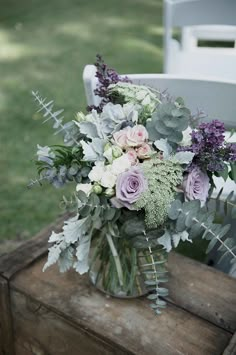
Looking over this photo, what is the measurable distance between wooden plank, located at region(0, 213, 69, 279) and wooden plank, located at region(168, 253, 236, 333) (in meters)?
0.34

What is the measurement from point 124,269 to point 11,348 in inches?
18.3

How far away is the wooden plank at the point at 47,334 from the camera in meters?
1.08

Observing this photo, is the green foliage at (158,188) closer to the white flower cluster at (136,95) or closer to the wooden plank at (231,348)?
the white flower cluster at (136,95)

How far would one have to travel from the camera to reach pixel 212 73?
2.12m

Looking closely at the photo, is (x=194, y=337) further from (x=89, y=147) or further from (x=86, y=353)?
(x=89, y=147)

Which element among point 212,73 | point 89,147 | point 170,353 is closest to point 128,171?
point 89,147

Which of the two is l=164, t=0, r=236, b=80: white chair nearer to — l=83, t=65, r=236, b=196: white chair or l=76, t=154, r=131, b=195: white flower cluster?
l=83, t=65, r=236, b=196: white chair

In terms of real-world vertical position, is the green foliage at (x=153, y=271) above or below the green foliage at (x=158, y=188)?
below

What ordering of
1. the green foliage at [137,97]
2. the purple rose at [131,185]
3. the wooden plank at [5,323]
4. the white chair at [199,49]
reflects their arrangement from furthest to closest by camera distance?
the white chair at [199,49], the wooden plank at [5,323], the green foliage at [137,97], the purple rose at [131,185]

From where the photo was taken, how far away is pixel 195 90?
140 centimetres

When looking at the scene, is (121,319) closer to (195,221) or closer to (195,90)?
(195,221)

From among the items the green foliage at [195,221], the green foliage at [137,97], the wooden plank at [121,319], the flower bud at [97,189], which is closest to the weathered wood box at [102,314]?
the wooden plank at [121,319]

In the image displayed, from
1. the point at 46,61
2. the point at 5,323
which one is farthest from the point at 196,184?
the point at 46,61

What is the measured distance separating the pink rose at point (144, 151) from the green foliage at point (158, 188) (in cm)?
1
